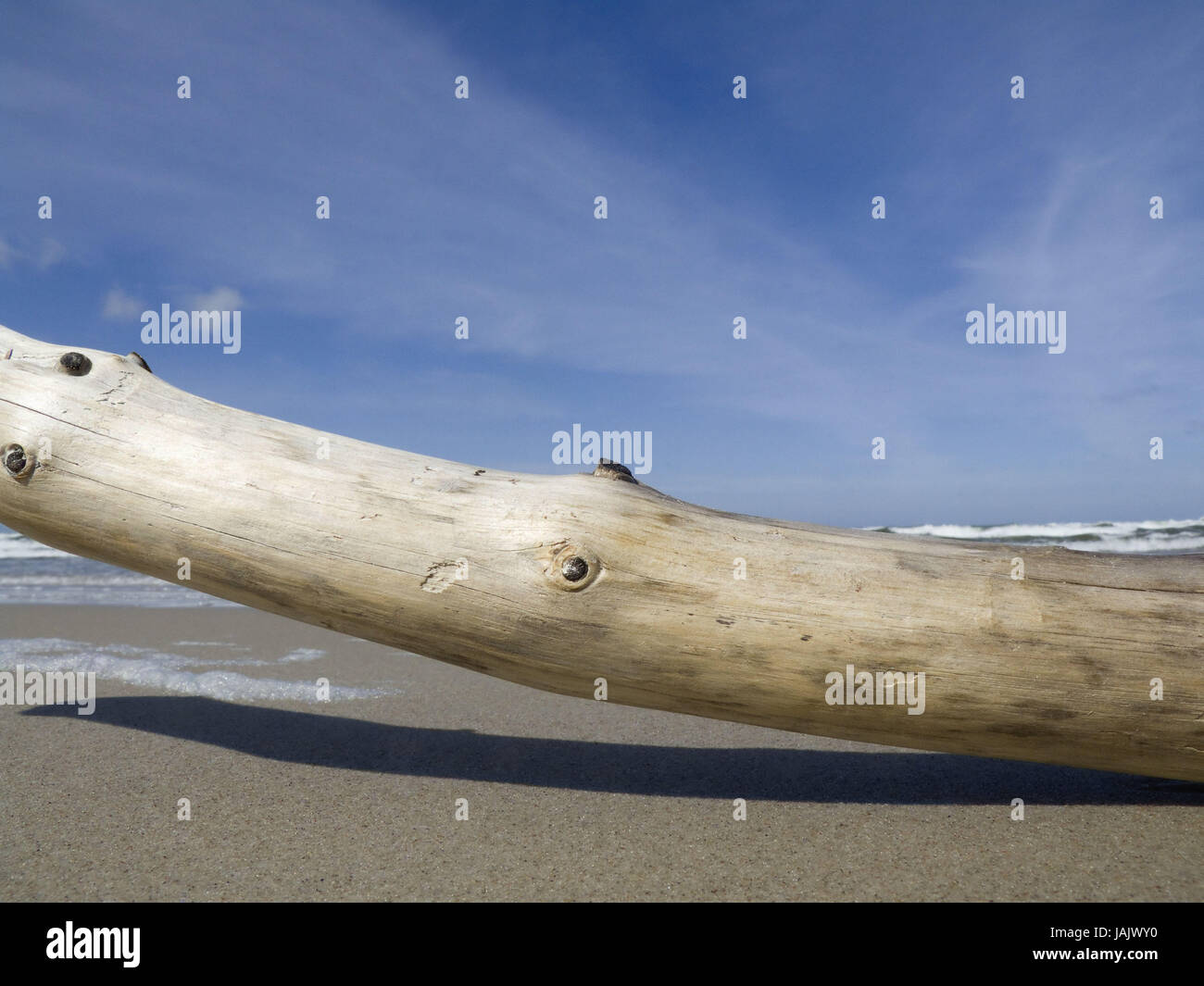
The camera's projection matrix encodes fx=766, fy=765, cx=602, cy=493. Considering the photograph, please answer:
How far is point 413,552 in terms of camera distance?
266cm

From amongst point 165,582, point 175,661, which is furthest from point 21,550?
point 175,661

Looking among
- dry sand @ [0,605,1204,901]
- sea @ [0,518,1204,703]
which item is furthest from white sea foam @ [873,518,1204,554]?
dry sand @ [0,605,1204,901]

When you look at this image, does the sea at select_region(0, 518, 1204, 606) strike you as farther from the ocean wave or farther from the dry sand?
the dry sand

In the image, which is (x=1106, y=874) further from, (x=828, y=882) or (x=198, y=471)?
(x=198, y=471)

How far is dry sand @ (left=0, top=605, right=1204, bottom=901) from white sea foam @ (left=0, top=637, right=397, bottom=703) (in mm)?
499

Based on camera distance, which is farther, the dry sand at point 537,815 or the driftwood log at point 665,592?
the driftwood log at point 665,592

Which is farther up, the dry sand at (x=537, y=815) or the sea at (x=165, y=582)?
the sea at (x=165, y=582)

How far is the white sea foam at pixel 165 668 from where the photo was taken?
484 cm

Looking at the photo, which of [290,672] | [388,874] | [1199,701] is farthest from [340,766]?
[1199,701]

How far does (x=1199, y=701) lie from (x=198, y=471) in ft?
11.9

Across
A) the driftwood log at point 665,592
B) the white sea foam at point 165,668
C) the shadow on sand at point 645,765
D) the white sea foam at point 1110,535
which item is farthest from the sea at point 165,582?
the driftwood log at point 665,592

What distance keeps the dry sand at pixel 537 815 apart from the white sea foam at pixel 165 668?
1.64 ft

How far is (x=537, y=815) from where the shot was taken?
288 centimetres

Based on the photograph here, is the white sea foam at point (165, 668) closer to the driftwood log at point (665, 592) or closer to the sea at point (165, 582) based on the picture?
the driftwood log at point (665, 592)
